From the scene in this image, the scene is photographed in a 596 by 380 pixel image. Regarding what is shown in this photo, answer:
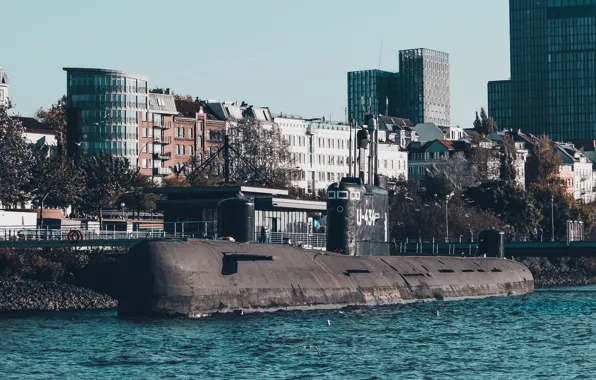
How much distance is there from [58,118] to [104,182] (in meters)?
58.8

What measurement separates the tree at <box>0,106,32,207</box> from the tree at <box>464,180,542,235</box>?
64.2 m

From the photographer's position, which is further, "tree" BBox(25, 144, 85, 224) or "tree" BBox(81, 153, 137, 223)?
"tree" BBox(81, 153, 137, 223)

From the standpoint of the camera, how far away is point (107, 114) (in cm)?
16025

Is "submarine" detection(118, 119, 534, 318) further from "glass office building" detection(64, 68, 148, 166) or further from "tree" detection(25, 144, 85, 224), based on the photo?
"glass office building" detection(64, 68, 148, 166)

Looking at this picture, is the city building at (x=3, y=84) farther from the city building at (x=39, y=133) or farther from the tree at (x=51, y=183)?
the tree at (x=51, y=183)

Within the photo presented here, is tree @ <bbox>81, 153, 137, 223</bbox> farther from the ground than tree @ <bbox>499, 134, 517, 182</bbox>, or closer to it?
closer to it

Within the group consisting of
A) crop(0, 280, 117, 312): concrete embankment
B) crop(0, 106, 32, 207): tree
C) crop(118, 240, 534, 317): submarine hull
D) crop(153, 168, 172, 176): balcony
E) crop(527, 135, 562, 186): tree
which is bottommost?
crop(0, 280, 117, 312): concrete embankment

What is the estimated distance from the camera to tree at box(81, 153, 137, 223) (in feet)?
400

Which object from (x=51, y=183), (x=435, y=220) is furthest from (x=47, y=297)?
(x=435, y=220)

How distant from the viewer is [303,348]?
47.8 m

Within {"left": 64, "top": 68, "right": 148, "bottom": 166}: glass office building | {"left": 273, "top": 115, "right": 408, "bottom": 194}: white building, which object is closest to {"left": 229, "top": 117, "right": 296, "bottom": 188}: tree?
{"left": 64, "top": 68, "right": 148, "bottom": 166}: glass office building

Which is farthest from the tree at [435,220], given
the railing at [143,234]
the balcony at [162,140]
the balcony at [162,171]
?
the railing at [143,234]

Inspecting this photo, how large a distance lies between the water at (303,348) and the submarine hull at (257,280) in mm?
881

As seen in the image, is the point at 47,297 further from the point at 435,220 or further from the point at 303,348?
the point at 435,220
